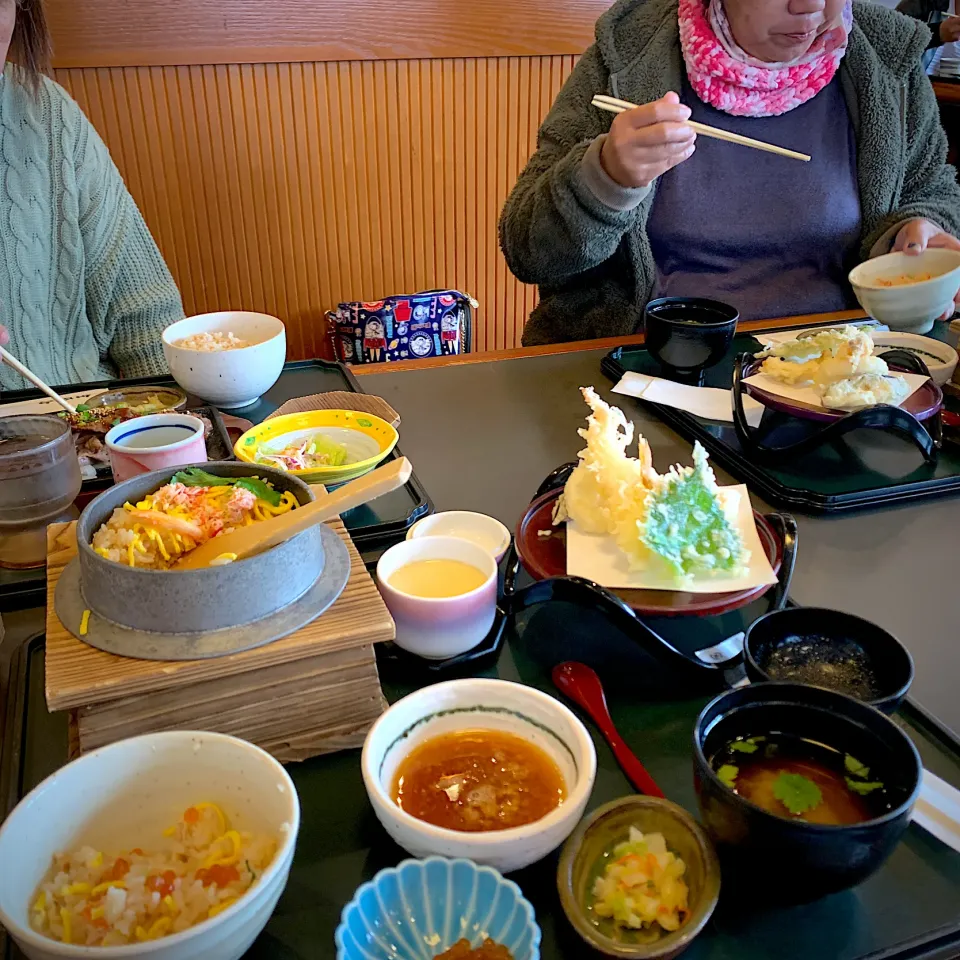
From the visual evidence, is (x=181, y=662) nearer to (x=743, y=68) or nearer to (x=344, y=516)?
(x=344, y=516)

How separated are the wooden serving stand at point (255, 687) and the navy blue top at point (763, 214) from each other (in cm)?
142

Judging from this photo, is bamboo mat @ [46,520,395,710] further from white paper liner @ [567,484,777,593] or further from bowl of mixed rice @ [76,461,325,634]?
white paper liner @ [567,484,777,593]

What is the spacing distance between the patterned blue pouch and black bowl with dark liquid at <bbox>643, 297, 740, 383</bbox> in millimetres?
1454

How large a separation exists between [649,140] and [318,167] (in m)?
1.84

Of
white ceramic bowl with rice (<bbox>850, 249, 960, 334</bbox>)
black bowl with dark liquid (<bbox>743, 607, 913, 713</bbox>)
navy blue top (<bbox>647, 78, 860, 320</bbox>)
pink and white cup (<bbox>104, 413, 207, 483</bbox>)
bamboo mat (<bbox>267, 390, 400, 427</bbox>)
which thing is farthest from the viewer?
navy blue top (<bbox>647, 78, 860, 320</bbox>)

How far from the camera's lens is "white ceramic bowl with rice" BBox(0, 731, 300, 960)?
58cm

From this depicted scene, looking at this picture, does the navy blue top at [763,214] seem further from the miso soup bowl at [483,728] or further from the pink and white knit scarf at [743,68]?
the miso soup bowl at [483,728]

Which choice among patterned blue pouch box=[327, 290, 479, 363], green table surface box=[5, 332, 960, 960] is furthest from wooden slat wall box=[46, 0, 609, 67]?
green table surface box=[5, 332, 960, 960]

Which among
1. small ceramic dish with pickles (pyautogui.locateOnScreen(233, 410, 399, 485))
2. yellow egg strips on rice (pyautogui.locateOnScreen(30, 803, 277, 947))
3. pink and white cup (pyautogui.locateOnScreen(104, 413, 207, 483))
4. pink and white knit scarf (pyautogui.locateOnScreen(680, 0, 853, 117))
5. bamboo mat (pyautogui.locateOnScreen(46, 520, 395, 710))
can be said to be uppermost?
pink and white knit scarf (pyautogui.locateOnScreen(680, 0, 853, 117))

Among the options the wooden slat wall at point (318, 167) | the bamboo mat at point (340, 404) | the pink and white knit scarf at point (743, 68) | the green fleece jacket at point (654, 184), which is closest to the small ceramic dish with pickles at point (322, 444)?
the bamboo mat at point (340, 404)

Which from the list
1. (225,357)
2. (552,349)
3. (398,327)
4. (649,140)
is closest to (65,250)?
(225,357)

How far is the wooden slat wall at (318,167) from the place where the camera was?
2801 millimetres

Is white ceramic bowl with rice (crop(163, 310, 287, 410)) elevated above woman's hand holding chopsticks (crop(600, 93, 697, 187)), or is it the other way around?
woman's hand holding chopsticks (crop(600, 93, 697, 187))

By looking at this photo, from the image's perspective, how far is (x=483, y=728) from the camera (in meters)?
0.75
